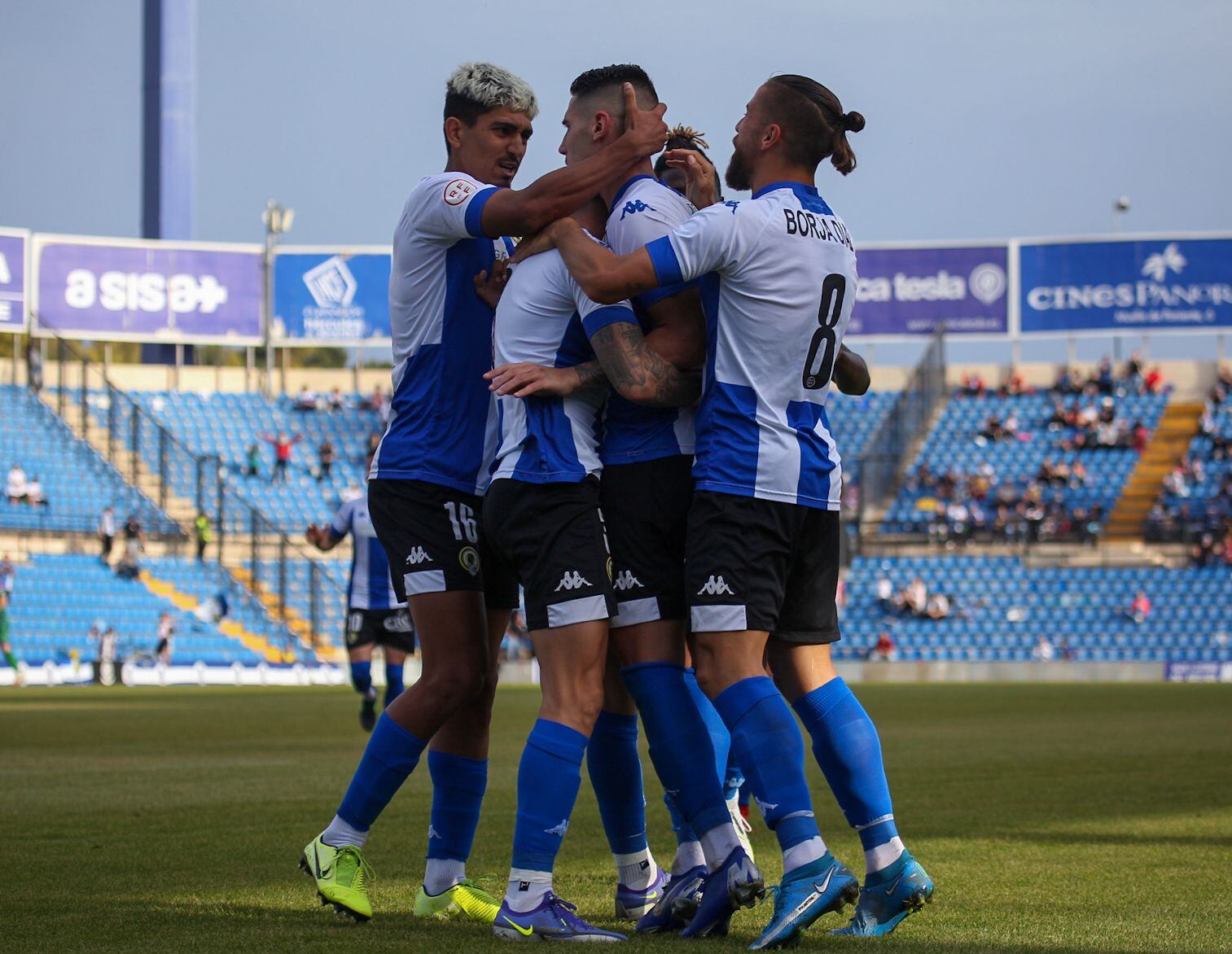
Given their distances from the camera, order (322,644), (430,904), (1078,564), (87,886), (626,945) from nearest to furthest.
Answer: (626,945) < (430,904) < (87,886) < (322,644) < (1078,564)

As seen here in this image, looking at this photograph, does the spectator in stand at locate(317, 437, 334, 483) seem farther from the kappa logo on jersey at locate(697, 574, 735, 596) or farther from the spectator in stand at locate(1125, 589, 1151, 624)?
the kappa logo on jersey at locate(697, 574, 735, 596)

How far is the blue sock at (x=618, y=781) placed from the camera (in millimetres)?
5117

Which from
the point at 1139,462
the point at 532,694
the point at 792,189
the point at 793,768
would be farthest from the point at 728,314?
the point at 1139,462

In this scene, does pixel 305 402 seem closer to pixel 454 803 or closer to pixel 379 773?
pixel 454 803

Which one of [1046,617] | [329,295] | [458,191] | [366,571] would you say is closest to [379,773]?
[458,191]

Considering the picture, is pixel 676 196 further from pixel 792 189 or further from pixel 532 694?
pixel 532 694

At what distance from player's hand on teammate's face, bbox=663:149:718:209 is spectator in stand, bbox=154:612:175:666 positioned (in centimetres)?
2722

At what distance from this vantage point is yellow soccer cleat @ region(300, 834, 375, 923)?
4.84m

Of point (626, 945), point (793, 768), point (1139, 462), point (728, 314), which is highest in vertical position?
point (728, 314)

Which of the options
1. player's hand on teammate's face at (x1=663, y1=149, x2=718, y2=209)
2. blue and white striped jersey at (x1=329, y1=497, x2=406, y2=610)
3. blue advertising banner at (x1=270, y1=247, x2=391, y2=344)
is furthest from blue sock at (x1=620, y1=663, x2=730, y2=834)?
blue advertising banner at (x1=270, y1=247, x2=391, y2=344)

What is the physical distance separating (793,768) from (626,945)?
0.65 meters

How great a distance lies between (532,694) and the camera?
79.6 ft

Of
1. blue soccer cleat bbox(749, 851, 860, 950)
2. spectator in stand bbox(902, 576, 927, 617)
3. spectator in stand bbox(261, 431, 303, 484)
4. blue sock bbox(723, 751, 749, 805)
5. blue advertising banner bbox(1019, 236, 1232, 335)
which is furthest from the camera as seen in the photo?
Answer: blue advertising banner bbox(1019, 236, 1232, 335)

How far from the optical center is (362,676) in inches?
603
